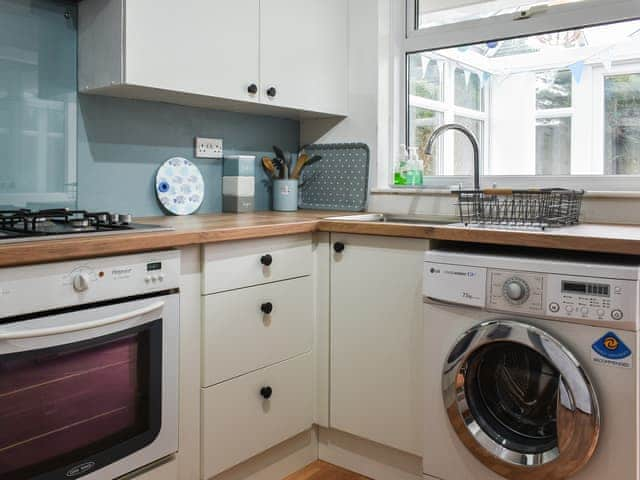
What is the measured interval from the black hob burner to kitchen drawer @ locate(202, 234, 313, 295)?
8.0 inches

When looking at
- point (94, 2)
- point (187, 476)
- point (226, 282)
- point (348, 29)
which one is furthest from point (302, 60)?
point (187, 476)

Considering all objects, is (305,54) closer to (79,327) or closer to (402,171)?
(402,171)

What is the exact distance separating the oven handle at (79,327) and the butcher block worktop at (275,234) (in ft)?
0.50

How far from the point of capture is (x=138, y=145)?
2.26 m

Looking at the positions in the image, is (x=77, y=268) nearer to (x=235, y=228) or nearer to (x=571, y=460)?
(x=235, y=228)

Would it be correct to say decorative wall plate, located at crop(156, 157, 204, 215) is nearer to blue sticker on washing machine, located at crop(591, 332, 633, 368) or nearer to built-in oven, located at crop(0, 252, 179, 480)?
built-in oven, located at crop(0, 252, 179, 480)

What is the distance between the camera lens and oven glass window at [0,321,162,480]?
1.33 meters

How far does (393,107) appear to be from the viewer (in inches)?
111

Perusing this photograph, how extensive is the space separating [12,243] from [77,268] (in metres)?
→ 0.15

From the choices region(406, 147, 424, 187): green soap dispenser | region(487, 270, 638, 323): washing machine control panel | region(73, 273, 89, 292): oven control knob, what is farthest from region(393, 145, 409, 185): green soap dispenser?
region(73, 273, 89, 292): oven control knob

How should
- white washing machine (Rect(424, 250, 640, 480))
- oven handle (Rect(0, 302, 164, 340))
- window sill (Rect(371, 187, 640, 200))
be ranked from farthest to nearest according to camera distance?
1. window sill (Rect(371, 187, 640, 200))
2. white washing machine (Rect(424, 250, 640, 480))
3. oven handle (Rect(0, 302, 164, 340))

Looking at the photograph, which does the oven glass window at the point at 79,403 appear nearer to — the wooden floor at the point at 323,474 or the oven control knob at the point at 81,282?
the oven control knob at the point at 81,282

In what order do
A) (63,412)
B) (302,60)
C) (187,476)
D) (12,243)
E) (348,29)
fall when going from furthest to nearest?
1. (348,29)
2. (302,60)
3. (187,476)
4. (63,412)
5. (12,243)

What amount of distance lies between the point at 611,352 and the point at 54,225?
61.8 inches
